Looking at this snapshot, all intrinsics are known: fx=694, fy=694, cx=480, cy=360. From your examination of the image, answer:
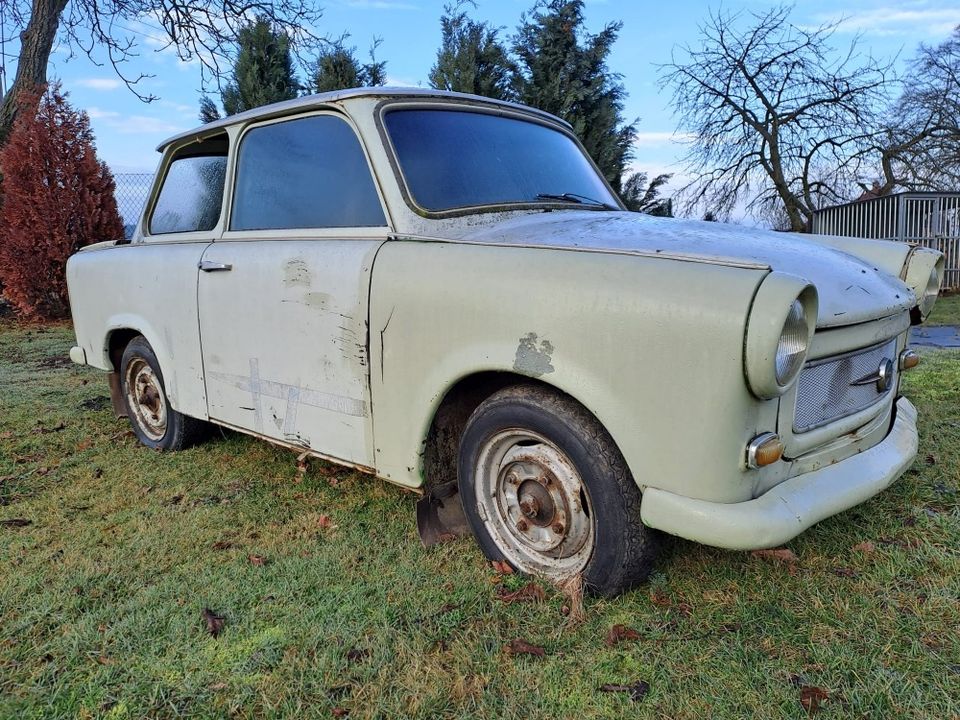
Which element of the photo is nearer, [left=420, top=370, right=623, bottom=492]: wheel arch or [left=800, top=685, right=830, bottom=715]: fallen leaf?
[left=800, top=685, right=830, bottom=715]: fallen leaf

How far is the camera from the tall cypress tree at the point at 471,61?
29.8 ft

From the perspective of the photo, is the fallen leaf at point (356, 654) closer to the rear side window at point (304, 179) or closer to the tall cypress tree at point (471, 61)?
the rear side window at point (304, 179)

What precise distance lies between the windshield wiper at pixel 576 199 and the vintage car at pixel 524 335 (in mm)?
18

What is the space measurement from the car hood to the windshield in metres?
0.23

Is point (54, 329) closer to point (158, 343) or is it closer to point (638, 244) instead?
point (158, 343)

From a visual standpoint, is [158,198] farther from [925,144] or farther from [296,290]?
[925,144]

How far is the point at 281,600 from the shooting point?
2.52 m

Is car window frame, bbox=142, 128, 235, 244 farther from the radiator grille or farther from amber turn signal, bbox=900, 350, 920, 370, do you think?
amber turn signal, bbox=900, 350, 920, 370

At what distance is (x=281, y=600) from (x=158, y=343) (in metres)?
2.08

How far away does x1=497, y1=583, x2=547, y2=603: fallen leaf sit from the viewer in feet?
7.99

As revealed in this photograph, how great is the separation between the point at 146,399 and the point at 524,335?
318cm

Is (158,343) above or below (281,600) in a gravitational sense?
above

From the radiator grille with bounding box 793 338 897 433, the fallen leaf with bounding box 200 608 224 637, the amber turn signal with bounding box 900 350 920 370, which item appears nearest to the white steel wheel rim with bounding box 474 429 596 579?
the radiator grille with bounding box 793 338 897 433

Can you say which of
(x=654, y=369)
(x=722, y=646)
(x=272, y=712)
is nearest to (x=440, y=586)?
(x=272, y=712)
